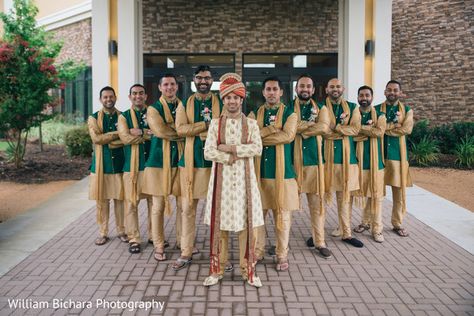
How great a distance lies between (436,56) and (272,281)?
12742 mm

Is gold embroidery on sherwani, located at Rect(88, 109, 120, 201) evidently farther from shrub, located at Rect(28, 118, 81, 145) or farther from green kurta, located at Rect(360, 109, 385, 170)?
shrub, located at Rect(28, 118, 81, 145)

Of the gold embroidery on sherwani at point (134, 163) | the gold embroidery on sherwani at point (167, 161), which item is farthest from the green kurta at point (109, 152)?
the gold embroidery on sherwani at point (167, 161)

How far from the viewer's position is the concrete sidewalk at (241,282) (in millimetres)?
4086

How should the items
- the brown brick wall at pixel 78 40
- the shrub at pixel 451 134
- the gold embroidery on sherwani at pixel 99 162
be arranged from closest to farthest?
the gold embroidery on sherwani at pixel 99 162
the shrub at pixel 451 134
the brown brick wall at pixel 78 40

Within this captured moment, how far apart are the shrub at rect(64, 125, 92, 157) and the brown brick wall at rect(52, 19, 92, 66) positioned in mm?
6675

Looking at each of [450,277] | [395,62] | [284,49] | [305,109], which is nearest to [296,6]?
[284,49]

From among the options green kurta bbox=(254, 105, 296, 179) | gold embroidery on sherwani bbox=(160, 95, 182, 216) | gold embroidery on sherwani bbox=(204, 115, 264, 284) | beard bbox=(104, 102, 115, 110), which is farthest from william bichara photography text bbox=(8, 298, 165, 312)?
beard bbox=(104, 102, 115, 110)

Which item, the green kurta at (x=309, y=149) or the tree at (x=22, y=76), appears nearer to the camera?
the green kurta at (x=309, y=149)

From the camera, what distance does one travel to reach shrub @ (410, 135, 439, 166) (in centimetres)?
1317

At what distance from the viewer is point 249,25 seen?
14.2m

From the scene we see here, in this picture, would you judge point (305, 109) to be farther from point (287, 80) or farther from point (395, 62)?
point (395, 62)

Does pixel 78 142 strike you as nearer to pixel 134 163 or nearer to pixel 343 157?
pixel 134 163

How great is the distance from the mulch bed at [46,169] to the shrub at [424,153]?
9.35 metres

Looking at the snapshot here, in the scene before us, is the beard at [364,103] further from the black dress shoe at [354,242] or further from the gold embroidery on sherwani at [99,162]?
the gold embroidery on sherwani at [99,162]
